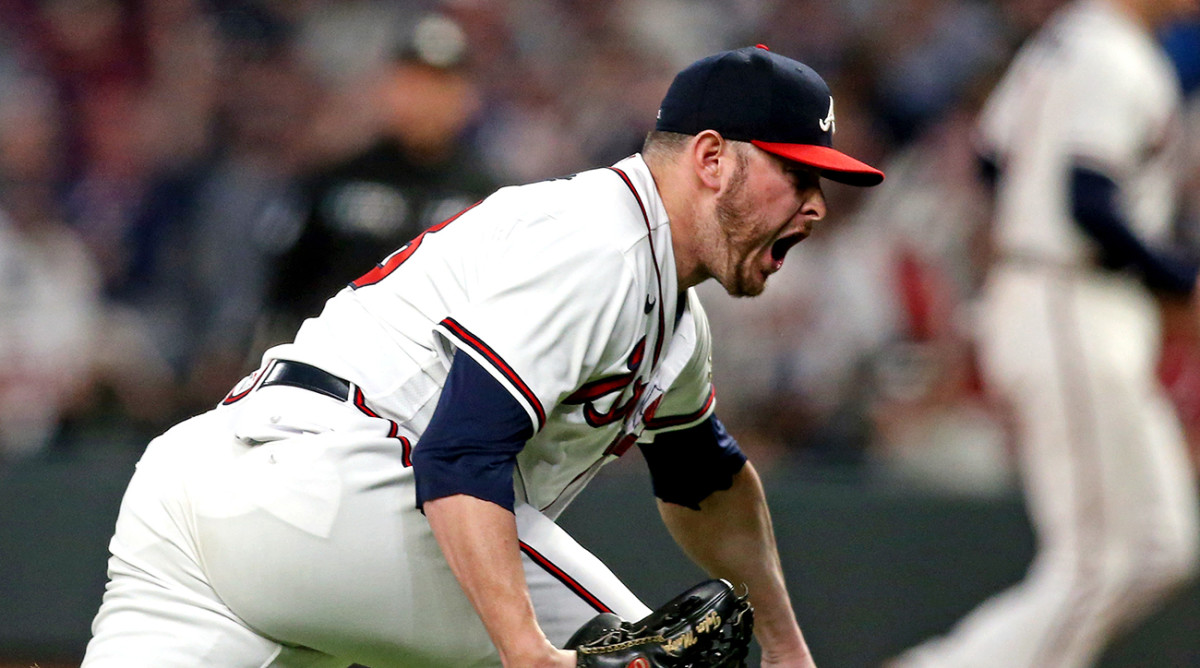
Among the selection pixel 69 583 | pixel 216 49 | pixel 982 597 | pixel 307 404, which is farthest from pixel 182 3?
pixel 307 404

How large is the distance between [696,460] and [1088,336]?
6.54ft

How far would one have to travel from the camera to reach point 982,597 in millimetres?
4996

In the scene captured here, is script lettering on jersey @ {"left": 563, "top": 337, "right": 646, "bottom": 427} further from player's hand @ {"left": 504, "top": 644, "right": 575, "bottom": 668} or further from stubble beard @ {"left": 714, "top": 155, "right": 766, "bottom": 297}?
player's hand @ {"left": 504, "top": 644, "right": 575, "bottom": 668}

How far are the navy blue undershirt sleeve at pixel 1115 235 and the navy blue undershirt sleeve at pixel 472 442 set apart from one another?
8.78 feet

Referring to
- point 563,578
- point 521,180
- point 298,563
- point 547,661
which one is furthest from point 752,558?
point 521,180

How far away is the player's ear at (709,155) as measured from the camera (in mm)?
2217

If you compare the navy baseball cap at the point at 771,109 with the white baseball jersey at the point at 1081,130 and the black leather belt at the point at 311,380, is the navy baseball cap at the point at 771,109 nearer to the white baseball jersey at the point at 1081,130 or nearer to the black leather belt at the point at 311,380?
the black leather belt at the point at 311,380

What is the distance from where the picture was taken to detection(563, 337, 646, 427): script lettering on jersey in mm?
2201

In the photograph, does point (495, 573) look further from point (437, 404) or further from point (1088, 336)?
point (1088, 336)

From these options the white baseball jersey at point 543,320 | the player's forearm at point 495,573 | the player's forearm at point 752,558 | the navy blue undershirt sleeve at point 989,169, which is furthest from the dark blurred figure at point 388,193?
the player's forearm at point 495,573

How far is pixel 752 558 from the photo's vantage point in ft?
8.91

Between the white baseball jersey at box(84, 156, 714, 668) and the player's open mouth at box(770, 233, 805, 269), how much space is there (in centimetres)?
17

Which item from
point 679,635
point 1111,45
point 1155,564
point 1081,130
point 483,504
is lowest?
point 1155,564

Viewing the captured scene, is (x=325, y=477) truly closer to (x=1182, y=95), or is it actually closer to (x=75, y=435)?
(x=75, y=435)
